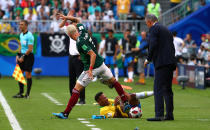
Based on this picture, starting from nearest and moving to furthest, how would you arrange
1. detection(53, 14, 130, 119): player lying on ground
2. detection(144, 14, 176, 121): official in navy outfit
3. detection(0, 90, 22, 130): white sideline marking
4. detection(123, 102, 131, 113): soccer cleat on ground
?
detection(0, 90, 22, 130): white sideline marking < detection(144, 14, 176, 121): official in navy outfit < detection(53, 14, 130, 119): player lying on ground < detection(123, 102, 131, 113): soccer cleat on ground

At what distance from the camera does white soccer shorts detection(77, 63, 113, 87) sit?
11648 millimetres

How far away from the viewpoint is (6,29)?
27859mm

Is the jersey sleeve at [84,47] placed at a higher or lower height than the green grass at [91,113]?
higher

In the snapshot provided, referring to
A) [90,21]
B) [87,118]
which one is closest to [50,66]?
[90,21]

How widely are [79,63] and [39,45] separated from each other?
14.0m

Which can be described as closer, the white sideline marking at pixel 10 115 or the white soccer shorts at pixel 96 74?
the white sideline marking at pixel 10 115

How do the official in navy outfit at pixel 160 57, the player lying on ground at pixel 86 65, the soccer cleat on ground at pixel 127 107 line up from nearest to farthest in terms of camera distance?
the official in navy outfit at pixel 160 57, the player lying on ground at pixel 86 65, the soccer cleat on ground at pixel 127 107

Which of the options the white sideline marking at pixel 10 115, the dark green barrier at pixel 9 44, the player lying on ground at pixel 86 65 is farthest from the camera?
the dark green barrier at pixel 9 44

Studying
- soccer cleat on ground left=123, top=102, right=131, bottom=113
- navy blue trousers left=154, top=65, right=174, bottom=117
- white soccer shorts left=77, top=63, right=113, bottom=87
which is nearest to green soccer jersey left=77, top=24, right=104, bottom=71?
white soccer shorts left=77, top=63, right=113, bottom=87

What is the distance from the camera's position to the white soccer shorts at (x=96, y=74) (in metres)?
11.6

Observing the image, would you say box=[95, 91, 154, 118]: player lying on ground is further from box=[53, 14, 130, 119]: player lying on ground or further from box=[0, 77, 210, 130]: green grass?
box=[0, 77, 210, 130]: green grass

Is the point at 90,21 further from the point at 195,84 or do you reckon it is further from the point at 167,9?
the point at 195,84

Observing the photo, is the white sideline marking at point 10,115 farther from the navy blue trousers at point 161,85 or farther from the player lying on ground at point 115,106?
the navy blue trousers at point 161,85

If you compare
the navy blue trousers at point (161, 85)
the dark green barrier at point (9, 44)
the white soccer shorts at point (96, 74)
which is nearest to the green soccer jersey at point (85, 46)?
the white soccer shorts at point (96, 74)
